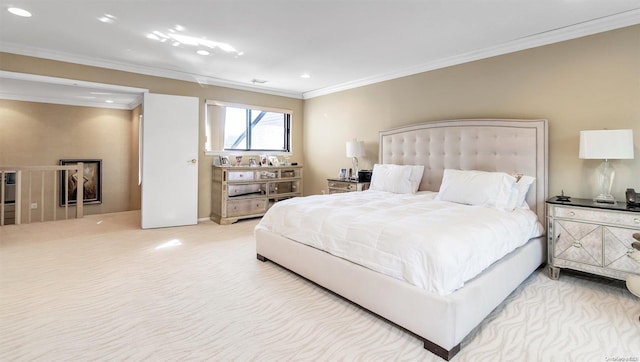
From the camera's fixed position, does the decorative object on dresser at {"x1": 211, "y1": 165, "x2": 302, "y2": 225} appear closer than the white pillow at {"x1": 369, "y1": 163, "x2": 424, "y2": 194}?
No

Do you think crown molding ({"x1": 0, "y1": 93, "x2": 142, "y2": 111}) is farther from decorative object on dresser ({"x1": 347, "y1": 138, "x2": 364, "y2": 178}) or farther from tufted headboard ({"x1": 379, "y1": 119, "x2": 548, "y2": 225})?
tufted headboard ({"x1": 379, "y1": 119, "x2": 548, "y2": 225})

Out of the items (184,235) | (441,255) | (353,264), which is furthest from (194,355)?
(184,235)

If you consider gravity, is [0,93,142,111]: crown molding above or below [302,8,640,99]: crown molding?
above

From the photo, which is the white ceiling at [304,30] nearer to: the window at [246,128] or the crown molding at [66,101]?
the window at [246,128]

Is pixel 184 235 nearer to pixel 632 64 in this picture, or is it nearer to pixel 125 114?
Result: pixel 125 114

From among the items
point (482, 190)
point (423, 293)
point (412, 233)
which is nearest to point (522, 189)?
point (482, 190)

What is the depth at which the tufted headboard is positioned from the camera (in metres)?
3.33

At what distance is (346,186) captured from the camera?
501 cm

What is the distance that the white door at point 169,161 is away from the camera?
4738 millimetres

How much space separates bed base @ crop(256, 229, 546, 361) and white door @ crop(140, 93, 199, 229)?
2863mm

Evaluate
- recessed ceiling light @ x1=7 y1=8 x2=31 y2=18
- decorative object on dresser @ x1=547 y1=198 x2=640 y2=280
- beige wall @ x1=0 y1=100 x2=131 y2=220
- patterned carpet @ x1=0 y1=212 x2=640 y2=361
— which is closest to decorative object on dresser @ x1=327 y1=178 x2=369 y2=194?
patterned carpet @ x1=0 y1=212 x2=640 y2=361

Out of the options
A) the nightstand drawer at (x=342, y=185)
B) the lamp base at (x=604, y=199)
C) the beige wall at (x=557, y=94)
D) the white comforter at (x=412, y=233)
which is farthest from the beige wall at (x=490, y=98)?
the white comforter at (x=412, y=233)

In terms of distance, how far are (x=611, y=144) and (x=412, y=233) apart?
7.03ft

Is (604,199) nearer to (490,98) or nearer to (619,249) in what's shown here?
(619,249)
